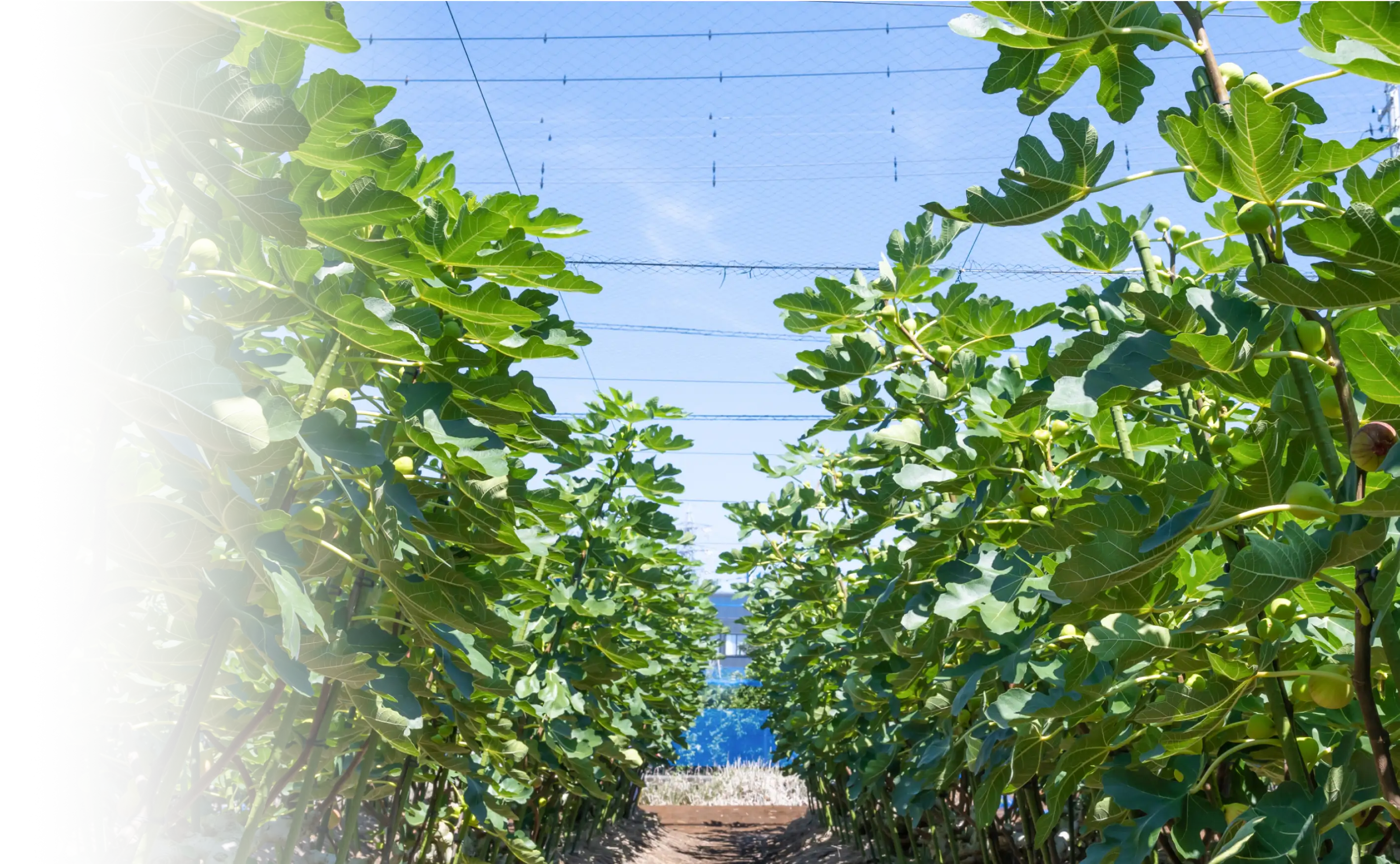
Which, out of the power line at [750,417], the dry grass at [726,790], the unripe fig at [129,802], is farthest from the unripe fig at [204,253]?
the dry grass at [726,790]

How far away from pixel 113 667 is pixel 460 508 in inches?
40.4

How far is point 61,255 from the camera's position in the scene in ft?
3.02

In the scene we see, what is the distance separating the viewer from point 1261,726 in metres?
1.49

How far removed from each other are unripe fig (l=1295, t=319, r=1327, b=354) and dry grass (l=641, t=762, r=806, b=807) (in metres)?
15.6

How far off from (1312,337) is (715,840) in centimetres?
1226

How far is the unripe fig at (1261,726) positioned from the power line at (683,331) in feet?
35.1

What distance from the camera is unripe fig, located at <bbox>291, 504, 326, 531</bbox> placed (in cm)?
147

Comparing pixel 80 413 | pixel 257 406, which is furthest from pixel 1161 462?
pixel 80 413

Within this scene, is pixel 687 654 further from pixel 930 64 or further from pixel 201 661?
pixel 201 661

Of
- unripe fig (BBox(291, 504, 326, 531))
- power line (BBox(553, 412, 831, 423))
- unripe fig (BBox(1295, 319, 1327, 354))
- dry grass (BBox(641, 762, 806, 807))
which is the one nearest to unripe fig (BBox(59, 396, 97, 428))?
unripe fig (BBox(291, 504, 326, 531))

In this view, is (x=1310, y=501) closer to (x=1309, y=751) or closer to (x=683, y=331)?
(x=1309, y=751)

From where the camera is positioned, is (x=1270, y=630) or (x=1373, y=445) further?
(x=1270, y=630)

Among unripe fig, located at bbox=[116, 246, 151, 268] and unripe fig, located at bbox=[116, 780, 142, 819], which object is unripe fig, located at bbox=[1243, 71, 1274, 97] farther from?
unripe fig, located at bbox=[116, 780, 142, 819]

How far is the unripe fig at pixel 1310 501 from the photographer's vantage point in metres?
1.12
